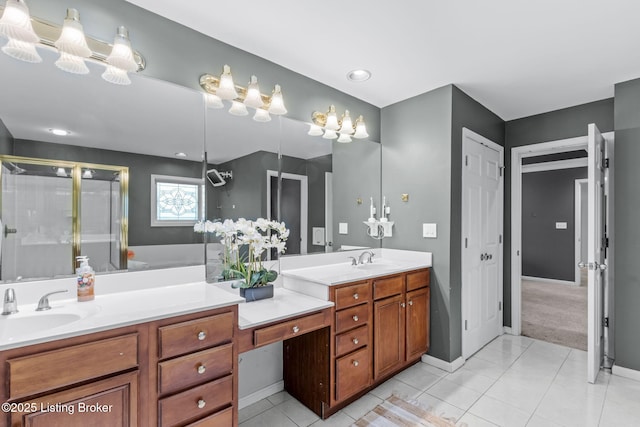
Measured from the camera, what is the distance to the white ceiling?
1.73 m

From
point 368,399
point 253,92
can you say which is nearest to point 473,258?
point 368,399

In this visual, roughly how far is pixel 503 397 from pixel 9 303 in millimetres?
2926

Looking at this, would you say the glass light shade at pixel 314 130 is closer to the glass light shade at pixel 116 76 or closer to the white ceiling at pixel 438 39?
the white ceiling at pixel 438 39

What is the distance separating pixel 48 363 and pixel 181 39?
68.3 inches

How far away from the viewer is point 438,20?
183 cm

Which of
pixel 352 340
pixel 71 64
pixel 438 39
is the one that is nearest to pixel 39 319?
pixel 71 64

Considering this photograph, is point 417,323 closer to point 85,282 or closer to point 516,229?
point 516,229

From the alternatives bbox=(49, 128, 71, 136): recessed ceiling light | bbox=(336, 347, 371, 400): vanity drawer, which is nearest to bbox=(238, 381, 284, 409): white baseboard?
bbox=(336, 347, 371, 400): vanity drawer

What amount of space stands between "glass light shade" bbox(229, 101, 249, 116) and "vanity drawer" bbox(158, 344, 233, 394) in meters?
1.46

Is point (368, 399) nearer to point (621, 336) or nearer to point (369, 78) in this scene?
point (621, 336)

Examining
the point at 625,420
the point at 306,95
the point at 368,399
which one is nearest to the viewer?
the point at 625,420

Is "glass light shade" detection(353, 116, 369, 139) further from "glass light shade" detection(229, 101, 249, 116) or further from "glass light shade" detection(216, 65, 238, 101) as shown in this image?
"glass light shade" detection(216, 65, 238, 101)

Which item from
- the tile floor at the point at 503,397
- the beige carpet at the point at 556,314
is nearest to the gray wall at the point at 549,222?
the beige carpet at the point at 556,314

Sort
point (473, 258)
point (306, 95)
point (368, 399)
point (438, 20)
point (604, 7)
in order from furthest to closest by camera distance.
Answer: point (473, 258) → point (306, 95) → point (368, 399) → point (438, 20) → point (604, 7)
